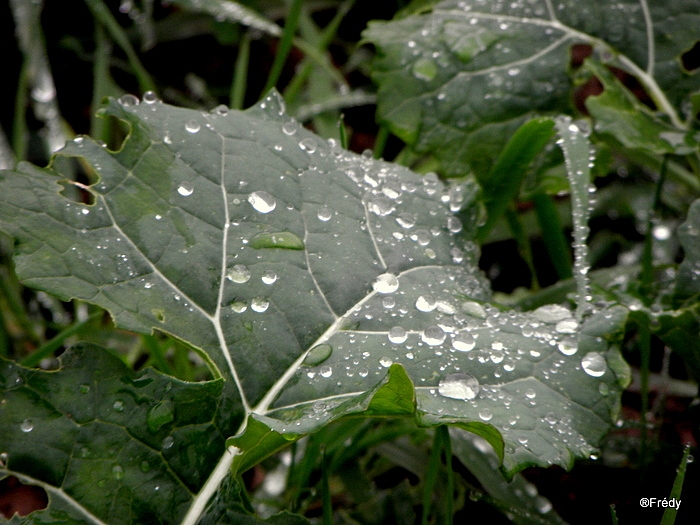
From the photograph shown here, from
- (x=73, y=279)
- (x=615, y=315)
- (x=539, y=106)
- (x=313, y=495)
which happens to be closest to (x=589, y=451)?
(x=615, y=315)

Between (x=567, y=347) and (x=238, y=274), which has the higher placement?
(x=238, y=274)

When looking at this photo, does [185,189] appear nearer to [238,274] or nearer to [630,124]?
[238,274]

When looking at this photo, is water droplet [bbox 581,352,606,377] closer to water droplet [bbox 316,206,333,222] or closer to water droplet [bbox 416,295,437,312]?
water droplet [bbox 416,295,437,312]

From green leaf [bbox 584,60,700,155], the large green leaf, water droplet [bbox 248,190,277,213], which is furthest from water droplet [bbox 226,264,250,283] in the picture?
green leaf [bbox 584,60,700,155]

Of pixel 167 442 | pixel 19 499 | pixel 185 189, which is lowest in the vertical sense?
pixel 19 499

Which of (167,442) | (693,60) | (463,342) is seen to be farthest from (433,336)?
(693,60)

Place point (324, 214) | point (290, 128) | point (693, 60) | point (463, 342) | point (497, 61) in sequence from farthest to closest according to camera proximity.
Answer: point (693, 60) → point (497, 61) → point (290, 128) → point (324, 214) → point (463, 342)

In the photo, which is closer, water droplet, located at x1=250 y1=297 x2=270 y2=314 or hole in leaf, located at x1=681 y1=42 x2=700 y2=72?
water droplet, located at x1=250 y1=297 x2=270 y2=314

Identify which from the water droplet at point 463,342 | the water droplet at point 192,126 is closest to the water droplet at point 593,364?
the water droplet at point 463,342
